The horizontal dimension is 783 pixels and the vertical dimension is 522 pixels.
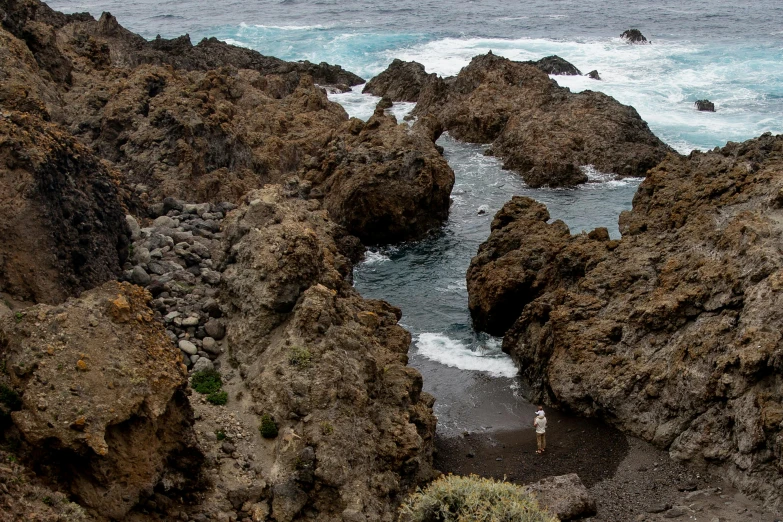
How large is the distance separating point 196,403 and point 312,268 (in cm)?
444

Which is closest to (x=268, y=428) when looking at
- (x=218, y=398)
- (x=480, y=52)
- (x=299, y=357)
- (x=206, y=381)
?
(x=218, y=398)

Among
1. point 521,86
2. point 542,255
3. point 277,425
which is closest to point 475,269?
point 542,255

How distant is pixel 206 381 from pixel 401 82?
52.5 meters

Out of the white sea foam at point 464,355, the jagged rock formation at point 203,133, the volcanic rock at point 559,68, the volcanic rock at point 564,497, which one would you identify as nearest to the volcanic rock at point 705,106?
the volcanic rock at point 559,68

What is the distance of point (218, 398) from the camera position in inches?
643

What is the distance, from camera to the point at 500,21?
340 ft

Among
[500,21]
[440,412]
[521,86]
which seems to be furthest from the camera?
[500,21]

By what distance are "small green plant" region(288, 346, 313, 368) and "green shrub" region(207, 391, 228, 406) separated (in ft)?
5.24

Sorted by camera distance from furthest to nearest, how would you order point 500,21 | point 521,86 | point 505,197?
1. point 500,21
2. point 521,86
3. point 505,197

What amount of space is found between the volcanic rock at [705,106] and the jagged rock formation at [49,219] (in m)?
50.9

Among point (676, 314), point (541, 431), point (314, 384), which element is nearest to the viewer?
point (314, 384)

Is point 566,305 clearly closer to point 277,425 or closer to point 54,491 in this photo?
point 277,425

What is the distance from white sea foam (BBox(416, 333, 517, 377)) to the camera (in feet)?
83.6

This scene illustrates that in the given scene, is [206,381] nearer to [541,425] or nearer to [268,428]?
[268,428]
